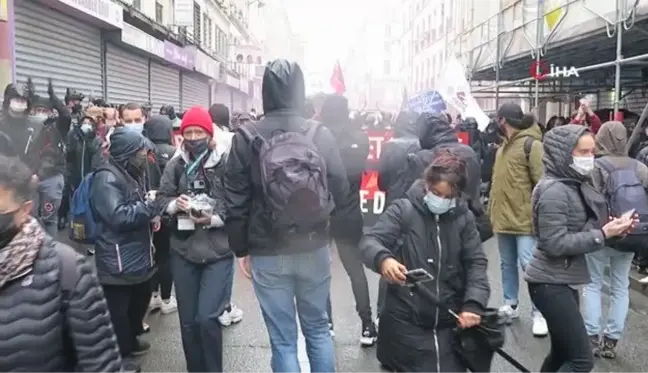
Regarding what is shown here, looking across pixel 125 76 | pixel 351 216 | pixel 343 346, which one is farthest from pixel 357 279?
pixel 125 76

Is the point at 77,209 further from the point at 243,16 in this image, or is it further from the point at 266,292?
the point at 243,16

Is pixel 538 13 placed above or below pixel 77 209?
above

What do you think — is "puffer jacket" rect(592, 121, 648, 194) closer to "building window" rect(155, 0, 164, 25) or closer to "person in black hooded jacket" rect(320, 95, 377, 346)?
"person in black hooded jacket" rect(320, 95, 377, 346)

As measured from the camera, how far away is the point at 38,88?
11.9 m

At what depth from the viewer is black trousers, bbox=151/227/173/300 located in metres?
5.63

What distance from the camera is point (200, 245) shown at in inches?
167

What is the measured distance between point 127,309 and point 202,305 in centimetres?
87

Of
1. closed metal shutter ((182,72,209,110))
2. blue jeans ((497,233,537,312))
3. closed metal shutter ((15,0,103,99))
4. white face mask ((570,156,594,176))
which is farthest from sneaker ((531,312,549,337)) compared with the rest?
closed metal shutter ((182,72,209,110))

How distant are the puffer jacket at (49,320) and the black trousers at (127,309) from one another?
216cm

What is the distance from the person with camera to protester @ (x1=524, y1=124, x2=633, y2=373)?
181 centimetres

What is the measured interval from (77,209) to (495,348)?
2766 mm

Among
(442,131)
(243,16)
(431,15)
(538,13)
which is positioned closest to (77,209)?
(442,131)

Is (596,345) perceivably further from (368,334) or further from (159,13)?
(159,13)

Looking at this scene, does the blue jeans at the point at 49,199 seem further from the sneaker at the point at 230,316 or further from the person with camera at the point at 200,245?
the person with camera at the point at 200,245
